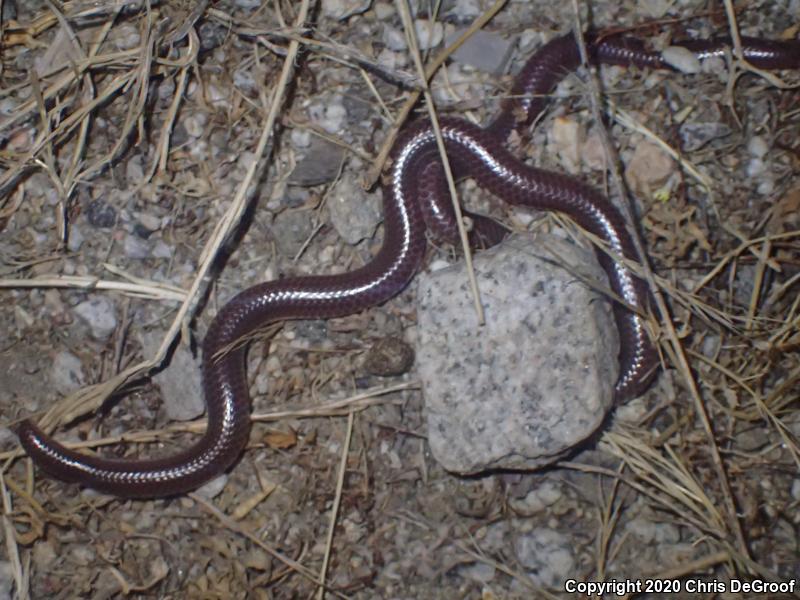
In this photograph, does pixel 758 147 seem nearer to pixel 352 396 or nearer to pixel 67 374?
pixel 352 396

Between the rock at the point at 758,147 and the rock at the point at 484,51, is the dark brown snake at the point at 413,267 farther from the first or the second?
the rock at the point at 758,147

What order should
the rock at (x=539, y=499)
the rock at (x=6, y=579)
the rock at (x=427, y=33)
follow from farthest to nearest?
the rock at (x=427, y=33) < the rock at (x=6, y=579) < the rock at (x=539, y=499)

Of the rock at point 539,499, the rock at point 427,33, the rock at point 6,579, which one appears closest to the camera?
the rock at point 539,499

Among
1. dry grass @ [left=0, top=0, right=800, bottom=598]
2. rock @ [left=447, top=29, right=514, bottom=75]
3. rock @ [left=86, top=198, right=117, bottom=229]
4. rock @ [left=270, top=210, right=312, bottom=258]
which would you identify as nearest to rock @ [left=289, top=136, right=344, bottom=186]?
dry grass @ [left=0, top=0, right=800, bottom=598]

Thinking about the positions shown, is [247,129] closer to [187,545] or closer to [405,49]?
[405,49]

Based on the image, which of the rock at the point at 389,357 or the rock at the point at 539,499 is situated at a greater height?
the rock at the point at 389,357

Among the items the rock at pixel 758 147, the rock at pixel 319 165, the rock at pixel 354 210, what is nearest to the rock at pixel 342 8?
the rock at pixel 319 165
